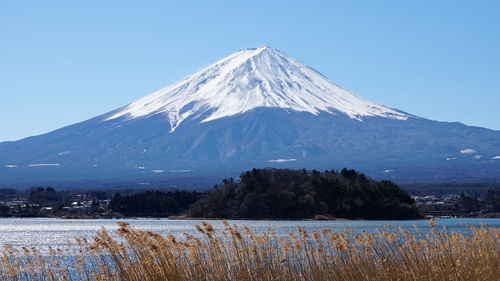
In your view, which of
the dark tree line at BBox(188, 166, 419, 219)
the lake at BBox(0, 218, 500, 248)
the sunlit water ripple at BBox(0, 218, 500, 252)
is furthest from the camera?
the dark tree line at BBox(188, 166, 419, 219)

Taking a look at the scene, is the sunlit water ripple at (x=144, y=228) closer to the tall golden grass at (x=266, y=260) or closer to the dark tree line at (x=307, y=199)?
the dark tree line at (x=307, y=199)

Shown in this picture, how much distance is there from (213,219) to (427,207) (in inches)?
1085

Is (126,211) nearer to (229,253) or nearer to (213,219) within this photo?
(213,219)

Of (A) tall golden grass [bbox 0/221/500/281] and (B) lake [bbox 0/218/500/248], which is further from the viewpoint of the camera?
(B) lake [bbox 0/218/500/248]

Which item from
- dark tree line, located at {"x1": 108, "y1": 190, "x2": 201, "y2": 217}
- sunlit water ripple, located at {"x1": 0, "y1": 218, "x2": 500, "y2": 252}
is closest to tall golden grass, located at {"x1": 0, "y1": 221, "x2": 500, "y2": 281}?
sunlit water ripple, located at {"x1": 0, "y1": 218, "x2": 500, "y2": 252}

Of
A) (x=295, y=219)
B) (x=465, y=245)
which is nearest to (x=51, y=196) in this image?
(x=295, y=219)

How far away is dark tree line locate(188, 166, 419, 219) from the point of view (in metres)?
70.6

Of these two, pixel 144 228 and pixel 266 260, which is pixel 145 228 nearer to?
pixel 144 228

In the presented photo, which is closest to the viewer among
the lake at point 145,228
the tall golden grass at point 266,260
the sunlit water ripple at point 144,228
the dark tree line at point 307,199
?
the tall golden grass at point 266,260

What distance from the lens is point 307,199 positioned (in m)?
70.6

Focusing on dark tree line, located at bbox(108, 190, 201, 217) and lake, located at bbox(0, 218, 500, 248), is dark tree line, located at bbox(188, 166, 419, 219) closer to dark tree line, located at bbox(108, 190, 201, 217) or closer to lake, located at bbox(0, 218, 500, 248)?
dark tree line, located at bbox(108, 190, 201, 217)

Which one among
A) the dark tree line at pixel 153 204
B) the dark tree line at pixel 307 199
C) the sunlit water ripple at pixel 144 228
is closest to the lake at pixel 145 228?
the sunlit water ripple at pixel 144 228

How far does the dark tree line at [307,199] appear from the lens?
70.6m

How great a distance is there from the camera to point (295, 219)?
70.2m
